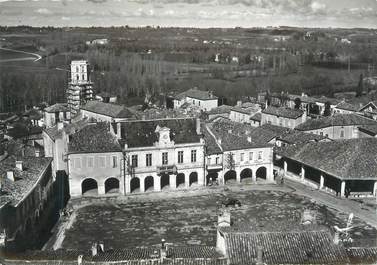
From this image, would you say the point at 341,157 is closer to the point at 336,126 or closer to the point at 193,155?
the point at 193,155

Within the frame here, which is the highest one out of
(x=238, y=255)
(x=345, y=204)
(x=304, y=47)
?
(x=304, y=47)

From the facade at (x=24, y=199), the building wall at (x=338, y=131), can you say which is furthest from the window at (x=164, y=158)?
the building wall at (x=338, y=131)

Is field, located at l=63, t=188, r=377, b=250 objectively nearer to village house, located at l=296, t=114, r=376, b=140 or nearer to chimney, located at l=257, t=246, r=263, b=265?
chimney, located at l=257, t=246, r=263, b=265

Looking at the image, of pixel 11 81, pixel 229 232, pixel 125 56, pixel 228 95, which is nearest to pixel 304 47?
pixel 228 95

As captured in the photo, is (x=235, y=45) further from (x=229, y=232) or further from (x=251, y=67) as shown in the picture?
(x=229, y=232)

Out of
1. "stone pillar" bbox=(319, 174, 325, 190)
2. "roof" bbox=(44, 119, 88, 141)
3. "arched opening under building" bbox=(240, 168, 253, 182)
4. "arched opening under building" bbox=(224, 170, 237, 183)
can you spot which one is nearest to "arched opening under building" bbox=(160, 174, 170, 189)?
"arched opening under building" bbox=(224, 170, 237, 183)
